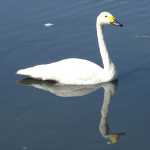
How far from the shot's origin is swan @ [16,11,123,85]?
11.6 m

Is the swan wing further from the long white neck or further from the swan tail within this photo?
the long white neck

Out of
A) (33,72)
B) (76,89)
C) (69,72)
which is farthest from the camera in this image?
(33,72)

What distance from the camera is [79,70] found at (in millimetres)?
11664

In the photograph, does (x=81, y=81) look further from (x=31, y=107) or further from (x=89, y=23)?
(x=89, y=23)

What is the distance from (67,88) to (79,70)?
14.2 inches

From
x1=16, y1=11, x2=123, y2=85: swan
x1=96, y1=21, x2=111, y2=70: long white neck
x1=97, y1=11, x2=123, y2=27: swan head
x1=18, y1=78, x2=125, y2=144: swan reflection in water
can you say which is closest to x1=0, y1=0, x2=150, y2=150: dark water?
x1=18, y1=78, x2=125, y2=144: swan reflection in water

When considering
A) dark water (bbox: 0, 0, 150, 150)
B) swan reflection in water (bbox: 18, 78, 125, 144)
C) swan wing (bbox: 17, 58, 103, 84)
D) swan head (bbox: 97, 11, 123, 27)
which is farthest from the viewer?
swan head (bbox: 97, 11, 123, 27)

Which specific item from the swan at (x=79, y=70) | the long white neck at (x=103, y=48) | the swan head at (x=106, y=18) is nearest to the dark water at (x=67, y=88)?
the swan at (x=79, y=70)

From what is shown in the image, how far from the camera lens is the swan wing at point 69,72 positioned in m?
11.6

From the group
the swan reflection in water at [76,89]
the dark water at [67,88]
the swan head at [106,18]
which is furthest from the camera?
the swan head at [106,18]

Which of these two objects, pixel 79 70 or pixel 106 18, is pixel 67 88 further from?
pixel 106 18

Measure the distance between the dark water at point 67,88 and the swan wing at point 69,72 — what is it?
0.63ft

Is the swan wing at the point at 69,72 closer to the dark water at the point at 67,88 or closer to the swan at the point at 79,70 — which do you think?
the swan at the point at 79,70

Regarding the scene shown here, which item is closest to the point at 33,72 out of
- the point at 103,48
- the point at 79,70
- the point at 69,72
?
the point at 69,72
